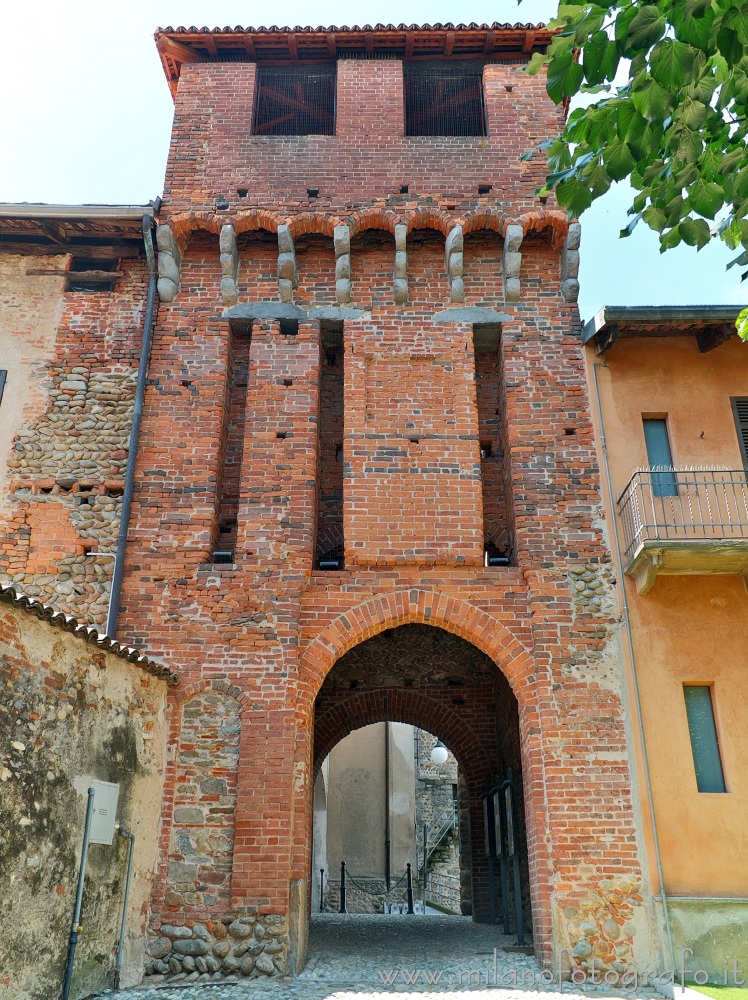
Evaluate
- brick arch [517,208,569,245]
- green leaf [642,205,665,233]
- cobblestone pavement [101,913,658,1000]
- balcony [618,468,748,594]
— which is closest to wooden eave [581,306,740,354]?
brick arch [517,208,569,245]

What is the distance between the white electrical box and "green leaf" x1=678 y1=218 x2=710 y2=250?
5.95 meters

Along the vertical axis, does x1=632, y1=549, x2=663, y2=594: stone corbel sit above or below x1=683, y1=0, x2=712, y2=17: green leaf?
below

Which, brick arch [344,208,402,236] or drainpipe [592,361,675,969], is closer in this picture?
drainpipe [592,361,675,969]

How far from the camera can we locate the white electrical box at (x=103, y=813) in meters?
6.65

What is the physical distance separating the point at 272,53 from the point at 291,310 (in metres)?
4.30

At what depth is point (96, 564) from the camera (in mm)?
9039

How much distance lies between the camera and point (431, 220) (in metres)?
10.5

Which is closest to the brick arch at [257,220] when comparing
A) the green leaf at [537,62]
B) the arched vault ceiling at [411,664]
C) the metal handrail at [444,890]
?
the arched vault ceiling at [411,664]

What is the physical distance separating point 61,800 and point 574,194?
18.2 feet

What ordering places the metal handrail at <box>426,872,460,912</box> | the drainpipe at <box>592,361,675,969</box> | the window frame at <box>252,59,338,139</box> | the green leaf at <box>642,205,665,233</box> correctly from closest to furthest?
the green leaf at <box>642,205,665,233</box> → the drainpipe at <box>592,361,675,969</box> → the window frame at <box>252,59,338,139</box> → the metal handrail at <box>426,872,460,912</box>

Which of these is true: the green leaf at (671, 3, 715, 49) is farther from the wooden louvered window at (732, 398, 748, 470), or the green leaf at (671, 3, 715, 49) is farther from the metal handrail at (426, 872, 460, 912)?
the metal handrail at (426, 872, 460, 912)

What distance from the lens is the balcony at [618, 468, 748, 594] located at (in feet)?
27.6

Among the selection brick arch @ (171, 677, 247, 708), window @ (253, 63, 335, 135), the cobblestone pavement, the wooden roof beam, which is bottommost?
the cobblestone pavement

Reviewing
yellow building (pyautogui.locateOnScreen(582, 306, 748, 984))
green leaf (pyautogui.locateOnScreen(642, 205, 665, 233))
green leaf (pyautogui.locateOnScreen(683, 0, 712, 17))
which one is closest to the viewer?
green leaf (pyautogui.locateOnScreen(683, 0, 712, 17))
